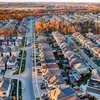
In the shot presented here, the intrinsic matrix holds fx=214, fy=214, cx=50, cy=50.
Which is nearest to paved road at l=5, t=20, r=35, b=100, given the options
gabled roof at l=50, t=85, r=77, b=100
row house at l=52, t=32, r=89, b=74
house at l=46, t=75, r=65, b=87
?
house at l=46, t=75, r=65, b=87

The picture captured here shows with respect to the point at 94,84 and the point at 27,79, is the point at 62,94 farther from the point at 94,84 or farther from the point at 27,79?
the point at 27,79

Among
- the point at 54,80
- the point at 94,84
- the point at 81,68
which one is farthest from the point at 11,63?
the point at 94,84

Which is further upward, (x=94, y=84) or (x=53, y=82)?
(x=53, y=82)

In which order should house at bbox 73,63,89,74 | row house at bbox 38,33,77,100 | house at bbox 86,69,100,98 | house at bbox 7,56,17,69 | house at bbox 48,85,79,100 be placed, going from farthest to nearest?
1. house at bbox 7,56,17,69
2. house at bbox 73,63,89,74
3. house at bbox 86,69,100,98
4. row house at bbox 38,33,77,100
5. house at bbox 48,85,79,100

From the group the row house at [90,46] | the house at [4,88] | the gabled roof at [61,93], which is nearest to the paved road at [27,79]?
the house at [4,88]

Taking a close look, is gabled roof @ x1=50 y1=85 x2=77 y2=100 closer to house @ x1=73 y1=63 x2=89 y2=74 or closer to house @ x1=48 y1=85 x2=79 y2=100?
house @ x1=48 y1=85 x2=79 y2=100

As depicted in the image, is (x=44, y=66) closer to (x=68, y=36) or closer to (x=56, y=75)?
(x=56, y=75)

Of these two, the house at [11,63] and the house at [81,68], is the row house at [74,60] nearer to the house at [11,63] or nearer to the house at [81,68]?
the house at [81,68]

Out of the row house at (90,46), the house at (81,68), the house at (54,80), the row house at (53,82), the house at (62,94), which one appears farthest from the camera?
the row house at (90,46)
